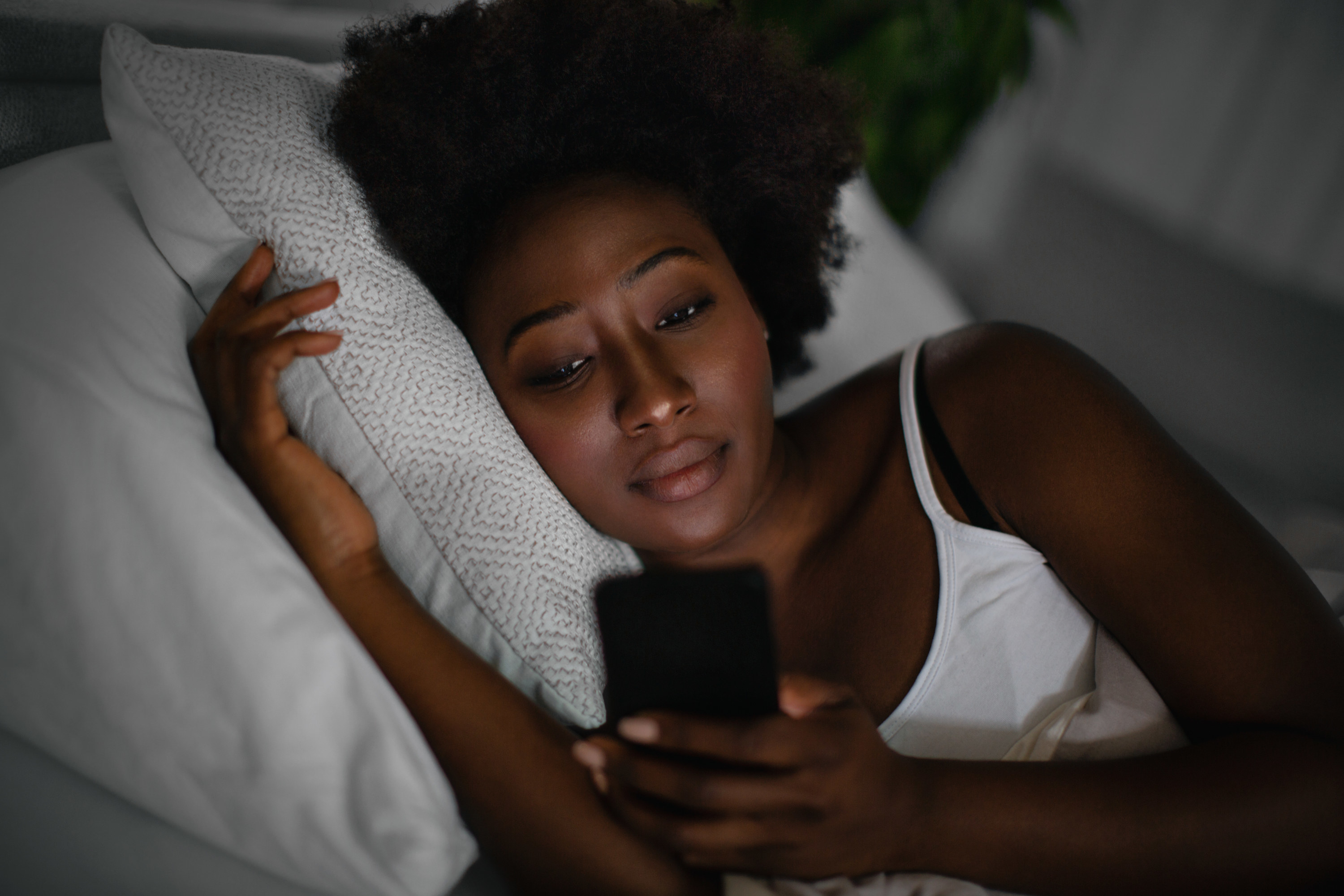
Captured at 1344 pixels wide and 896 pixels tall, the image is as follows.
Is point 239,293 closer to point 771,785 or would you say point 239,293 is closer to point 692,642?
point 692,642

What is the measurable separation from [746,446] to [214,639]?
54cm

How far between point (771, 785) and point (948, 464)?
461 mm

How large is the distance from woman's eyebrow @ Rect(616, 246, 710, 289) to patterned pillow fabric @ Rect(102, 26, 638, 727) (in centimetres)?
20

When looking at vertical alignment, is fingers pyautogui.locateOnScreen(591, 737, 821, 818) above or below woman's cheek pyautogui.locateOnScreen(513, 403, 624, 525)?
below

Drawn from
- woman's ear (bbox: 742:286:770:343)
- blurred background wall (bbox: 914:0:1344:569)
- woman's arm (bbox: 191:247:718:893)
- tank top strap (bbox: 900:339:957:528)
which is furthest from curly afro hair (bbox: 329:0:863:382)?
blurred background wall (bbox: 914:0:1344:569)

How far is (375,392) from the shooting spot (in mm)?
744

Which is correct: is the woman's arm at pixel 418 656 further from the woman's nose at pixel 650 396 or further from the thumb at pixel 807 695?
the woman's nose at pixel 650 396

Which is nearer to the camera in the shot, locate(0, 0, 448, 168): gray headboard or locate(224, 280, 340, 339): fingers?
locate(224, 280, 340, 339): fingers

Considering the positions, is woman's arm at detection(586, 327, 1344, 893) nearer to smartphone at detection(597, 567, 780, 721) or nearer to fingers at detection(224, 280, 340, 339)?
smartphone at detection(597, 567, 780, 721)

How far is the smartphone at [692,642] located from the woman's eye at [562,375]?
0.31 m

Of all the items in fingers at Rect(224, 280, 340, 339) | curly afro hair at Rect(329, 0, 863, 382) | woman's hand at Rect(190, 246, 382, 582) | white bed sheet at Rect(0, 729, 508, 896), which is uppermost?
curly afro hair at Rect(329, 0, 863, 382)

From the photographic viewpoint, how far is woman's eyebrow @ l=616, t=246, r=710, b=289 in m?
0.82

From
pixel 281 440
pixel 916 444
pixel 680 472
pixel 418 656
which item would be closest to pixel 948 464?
pixel 916 444

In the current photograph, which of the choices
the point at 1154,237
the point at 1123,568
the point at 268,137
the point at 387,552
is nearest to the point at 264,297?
the point at 268,137
